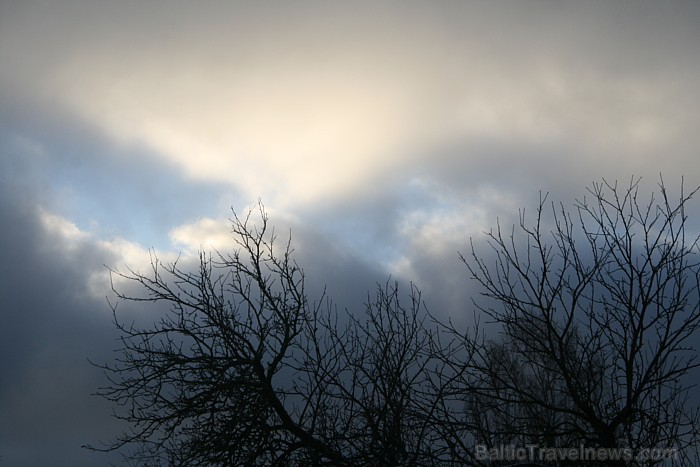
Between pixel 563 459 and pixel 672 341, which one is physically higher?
pixel 672 341

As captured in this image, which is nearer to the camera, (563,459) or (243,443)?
(563,459)

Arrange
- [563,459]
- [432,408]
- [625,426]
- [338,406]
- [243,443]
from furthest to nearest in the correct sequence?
1. [338,406]
2. [243,443]
3. [432,408]
4. [563,459]
5. [625,426]

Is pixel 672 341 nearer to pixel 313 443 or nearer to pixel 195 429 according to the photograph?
pixel 313 443

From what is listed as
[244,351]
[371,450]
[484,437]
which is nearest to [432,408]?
[484,437]

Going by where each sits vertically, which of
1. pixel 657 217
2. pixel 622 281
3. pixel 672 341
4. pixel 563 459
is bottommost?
pixel 563 459

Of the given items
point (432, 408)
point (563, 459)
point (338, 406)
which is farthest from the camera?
point (338, 406)

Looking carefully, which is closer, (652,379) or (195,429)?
(652,379)

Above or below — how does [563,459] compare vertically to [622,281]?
below

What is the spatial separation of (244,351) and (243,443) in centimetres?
95

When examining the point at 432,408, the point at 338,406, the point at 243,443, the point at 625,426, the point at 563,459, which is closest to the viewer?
the point at 625,426

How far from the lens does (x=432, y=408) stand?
563 centimetres

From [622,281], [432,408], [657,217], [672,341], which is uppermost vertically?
[657,217]

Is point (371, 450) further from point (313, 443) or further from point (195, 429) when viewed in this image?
point (195, 429)

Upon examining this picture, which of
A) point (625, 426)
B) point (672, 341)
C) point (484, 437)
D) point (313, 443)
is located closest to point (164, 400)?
point (313, 443)
